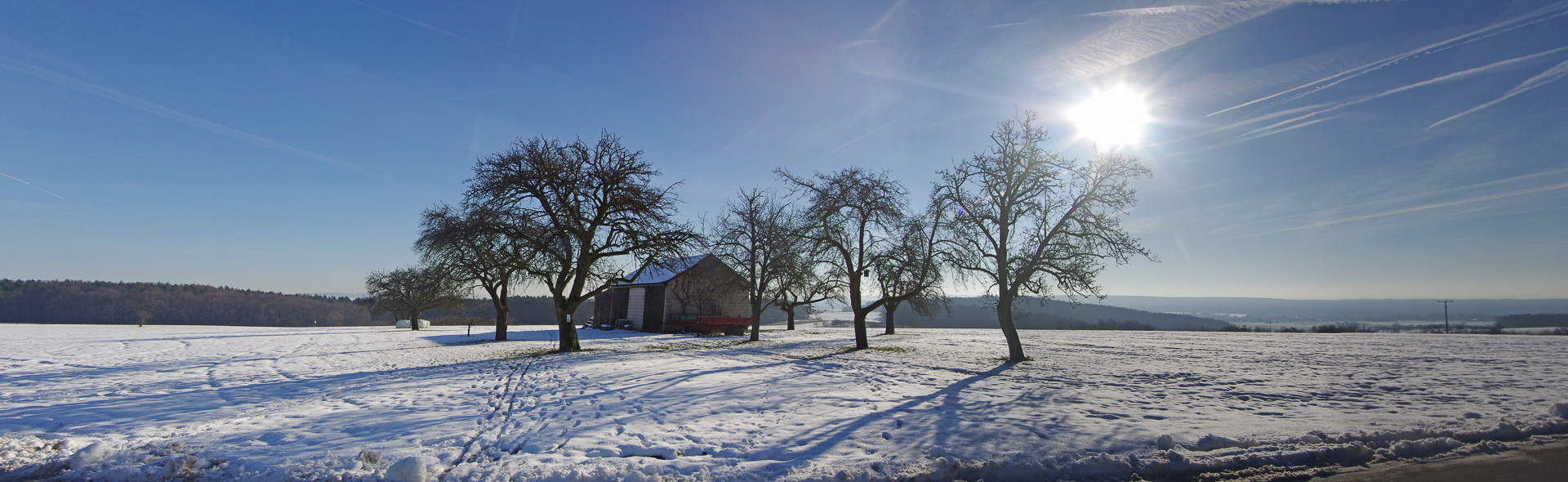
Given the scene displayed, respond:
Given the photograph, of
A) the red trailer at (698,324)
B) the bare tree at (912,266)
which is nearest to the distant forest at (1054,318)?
the red trailer at (698,324)

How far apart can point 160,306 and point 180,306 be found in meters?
2.12

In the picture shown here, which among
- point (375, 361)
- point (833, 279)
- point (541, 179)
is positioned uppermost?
point (541, 179)

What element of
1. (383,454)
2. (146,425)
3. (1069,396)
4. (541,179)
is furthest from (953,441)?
(541,179)

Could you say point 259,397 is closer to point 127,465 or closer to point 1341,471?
→ point 127,465

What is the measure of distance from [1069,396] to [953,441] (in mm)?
5031

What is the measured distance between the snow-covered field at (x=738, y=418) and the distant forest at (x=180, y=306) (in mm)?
48485

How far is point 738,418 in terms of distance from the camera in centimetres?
821

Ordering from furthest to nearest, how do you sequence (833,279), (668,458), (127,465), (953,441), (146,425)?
(833,279), (146,425), (953,441), (668,458), (127,465)

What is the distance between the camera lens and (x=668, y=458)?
6.15 m

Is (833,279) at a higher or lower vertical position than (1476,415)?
higher

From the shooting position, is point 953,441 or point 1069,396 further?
point 1069,396

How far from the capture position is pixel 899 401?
9.83 m

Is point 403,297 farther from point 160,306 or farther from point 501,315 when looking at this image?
point 160,306

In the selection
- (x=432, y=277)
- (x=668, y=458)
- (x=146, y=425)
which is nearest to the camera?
(x=668, y=458)
